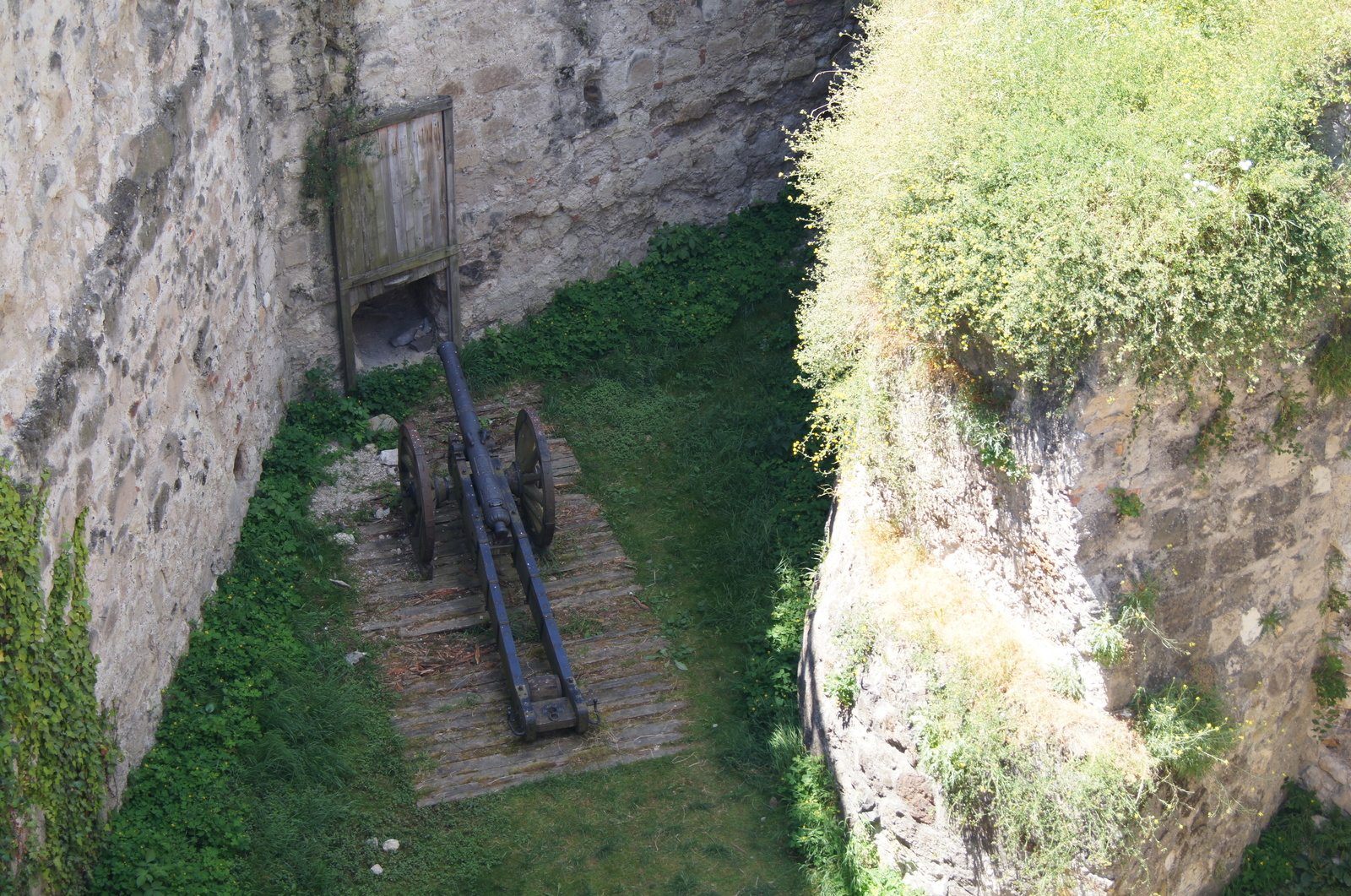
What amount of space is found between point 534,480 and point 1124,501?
145 inches

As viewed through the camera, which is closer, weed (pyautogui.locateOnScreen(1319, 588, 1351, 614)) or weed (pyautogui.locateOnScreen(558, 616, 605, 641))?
weed (pyautogui.locateOnScreen(1319, 588, 1351, 614))

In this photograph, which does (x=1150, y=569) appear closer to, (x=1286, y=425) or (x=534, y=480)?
(x=1286, y=425)

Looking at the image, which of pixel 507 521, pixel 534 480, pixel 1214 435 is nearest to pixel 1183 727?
pixel 1214 435

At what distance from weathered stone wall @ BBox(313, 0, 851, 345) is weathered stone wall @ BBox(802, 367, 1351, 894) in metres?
4.00

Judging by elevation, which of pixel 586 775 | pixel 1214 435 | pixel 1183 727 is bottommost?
pixel 586 775

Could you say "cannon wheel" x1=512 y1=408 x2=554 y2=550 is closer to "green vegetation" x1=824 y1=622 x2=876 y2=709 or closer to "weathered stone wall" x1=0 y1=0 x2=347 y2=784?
"weathered stone wall" x1=0 y1=0 x2=347 y2=784

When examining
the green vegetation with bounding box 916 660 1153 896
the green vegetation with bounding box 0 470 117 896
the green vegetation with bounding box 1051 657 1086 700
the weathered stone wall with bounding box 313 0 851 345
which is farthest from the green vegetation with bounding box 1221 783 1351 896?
the weathered stone wall with bounding box 313 0 851 345

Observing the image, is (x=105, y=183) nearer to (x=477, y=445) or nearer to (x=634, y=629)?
(x=477, y=445)

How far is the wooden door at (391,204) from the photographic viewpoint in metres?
8.10

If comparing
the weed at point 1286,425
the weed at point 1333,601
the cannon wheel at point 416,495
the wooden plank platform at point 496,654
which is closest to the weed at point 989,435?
the weed at point 1286,425

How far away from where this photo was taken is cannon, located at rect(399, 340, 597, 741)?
21.7 ft

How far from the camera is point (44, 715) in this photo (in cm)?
480

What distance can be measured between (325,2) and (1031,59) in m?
4.36

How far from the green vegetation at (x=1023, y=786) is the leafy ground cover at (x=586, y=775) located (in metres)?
1.04
